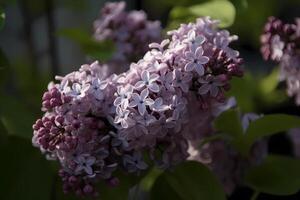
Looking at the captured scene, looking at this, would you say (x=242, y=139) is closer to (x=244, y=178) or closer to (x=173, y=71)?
(x=244, y=178)

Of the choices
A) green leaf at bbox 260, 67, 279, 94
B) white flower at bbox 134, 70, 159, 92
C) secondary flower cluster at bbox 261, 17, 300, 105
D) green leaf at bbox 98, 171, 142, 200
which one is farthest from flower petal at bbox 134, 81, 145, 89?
green leaf at bbox 260, 67, 279, 94

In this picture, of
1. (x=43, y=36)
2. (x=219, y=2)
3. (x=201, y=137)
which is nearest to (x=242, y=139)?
Answer: (x=201, y=137)

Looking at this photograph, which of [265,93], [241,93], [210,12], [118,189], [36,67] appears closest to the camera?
[118,189]

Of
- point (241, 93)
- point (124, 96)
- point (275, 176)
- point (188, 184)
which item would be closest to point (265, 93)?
point (241, 93)

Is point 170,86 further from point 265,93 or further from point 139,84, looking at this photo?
point 265,93

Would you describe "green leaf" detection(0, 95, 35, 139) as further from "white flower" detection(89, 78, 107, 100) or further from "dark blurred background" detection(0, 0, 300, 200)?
"white flower" detection(89, 78, 107, 100)

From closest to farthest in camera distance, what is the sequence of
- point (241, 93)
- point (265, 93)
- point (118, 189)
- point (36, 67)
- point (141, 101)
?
point (141, 101) < point (118, 189) < point (241, 93) < point (265, 93) < point (36, 67)

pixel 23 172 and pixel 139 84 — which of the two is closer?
pixel 139 84
